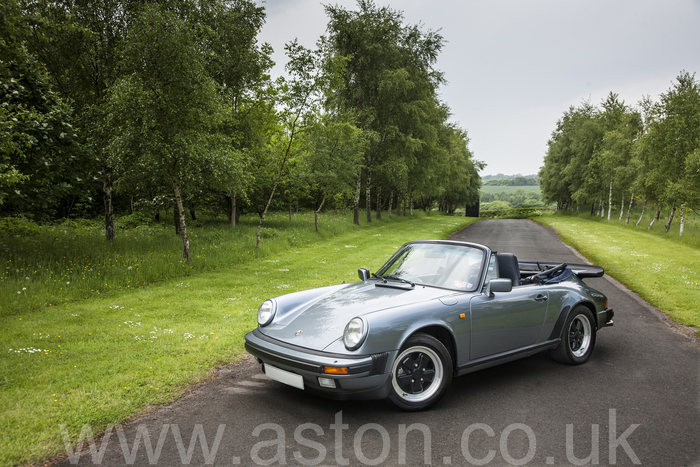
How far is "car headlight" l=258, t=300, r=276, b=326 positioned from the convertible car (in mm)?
12

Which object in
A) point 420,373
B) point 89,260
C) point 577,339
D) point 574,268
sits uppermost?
point 574,268

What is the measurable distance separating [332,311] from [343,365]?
839 millimetres

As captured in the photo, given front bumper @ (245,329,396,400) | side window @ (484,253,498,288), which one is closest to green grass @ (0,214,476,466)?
front bumper @ (245,329,396,400)

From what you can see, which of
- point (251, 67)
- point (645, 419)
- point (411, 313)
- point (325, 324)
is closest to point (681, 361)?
point (645, 419)

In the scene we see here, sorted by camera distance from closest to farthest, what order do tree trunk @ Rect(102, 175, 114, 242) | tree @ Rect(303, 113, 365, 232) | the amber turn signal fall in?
the amber turn signal
tree trunk @ Rect(102, 175, 114, 242)
tree @ Rect(303, 113, 365, 232)

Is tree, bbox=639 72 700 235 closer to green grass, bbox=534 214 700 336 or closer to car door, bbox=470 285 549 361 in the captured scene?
green grass, bbox=534 214 700 336

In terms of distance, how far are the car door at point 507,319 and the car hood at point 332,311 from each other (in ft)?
1.38

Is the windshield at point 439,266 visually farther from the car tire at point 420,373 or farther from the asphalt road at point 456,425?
the asphalt road at point 456,425

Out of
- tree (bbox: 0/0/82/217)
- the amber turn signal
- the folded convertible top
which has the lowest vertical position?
the amber turn signal

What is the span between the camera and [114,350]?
5.25 metres

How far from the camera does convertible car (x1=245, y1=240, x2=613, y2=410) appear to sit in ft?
11.4

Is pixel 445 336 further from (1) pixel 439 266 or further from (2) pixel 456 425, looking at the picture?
(1) pixel 439 266

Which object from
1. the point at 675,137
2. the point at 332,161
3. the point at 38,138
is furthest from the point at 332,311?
the point at 675,137

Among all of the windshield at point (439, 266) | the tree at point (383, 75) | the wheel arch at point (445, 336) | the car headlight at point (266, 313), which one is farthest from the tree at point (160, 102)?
the tree at point (383, 75)
